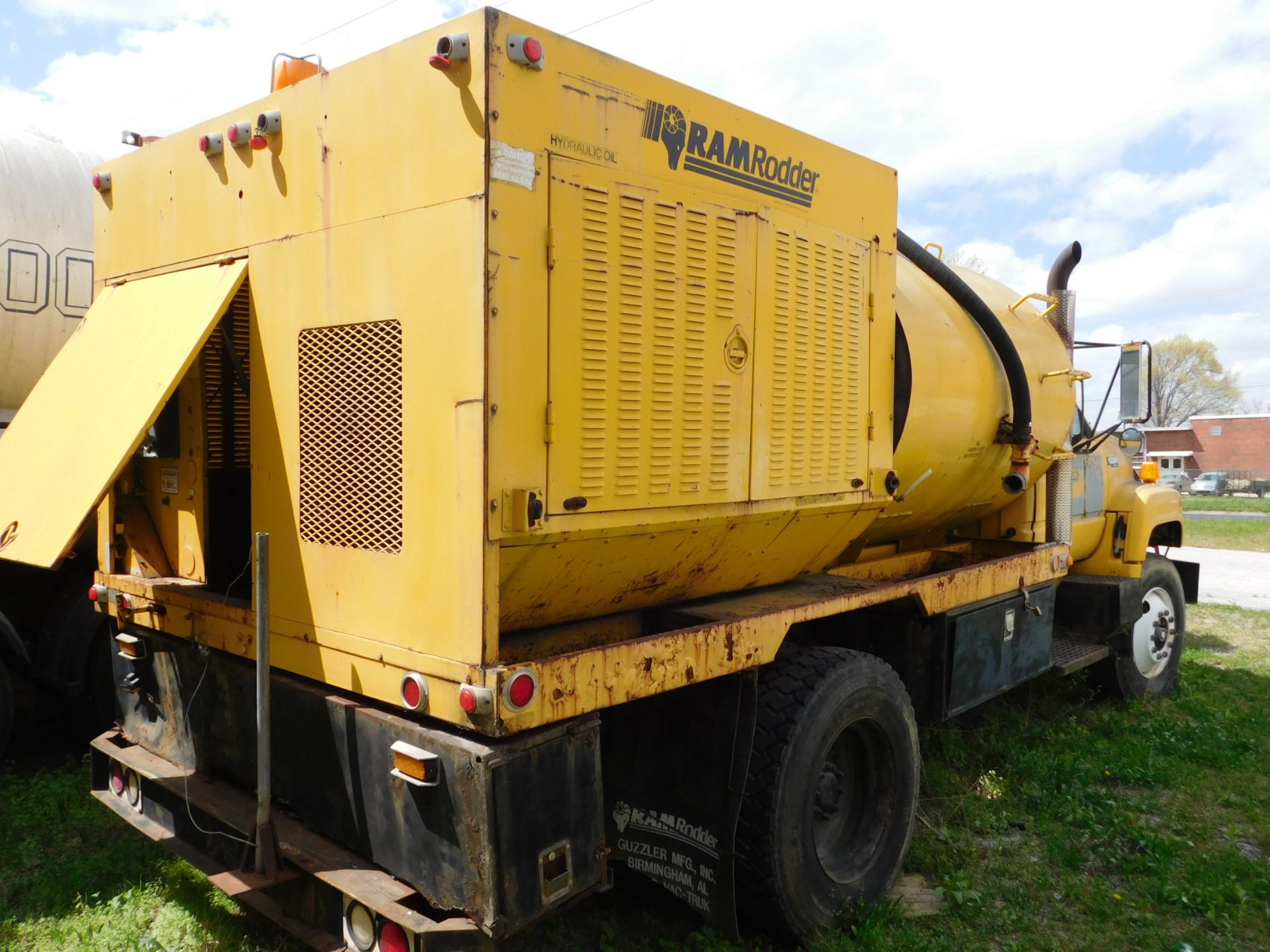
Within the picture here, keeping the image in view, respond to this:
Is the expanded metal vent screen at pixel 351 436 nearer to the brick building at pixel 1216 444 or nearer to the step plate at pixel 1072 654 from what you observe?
the step plate at pixel 1072 654

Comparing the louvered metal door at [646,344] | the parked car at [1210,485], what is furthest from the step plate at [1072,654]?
the parked car at [1210,485]

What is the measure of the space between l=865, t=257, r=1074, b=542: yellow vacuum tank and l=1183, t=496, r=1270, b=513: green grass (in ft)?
103

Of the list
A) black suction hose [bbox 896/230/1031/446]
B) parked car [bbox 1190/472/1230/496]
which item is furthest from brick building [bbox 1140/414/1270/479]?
black suction hose [bbox 896/230/1031/446]

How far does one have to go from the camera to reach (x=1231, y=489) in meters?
45.6

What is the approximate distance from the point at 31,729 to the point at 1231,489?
51.1m

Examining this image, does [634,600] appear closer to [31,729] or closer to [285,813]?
[285,813]

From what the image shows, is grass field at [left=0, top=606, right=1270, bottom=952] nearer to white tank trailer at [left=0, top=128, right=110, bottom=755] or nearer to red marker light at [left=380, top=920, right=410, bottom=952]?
white tank trailer at [left=0, top=128, right=110, bottom=755]

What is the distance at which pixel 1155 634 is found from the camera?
7230mm

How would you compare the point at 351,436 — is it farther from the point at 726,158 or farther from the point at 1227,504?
the point at 1227,504

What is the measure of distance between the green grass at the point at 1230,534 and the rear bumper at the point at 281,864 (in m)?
20.4

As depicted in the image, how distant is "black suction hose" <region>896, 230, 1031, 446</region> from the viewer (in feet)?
16.9

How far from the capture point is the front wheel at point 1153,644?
695 centimetres

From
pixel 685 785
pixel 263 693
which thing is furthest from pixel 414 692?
pixel 685 785

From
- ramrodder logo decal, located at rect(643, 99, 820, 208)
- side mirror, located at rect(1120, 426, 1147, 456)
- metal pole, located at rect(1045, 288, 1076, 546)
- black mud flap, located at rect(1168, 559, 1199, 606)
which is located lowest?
black mud flap, located at rect(1168, 559, 1199, 606)
